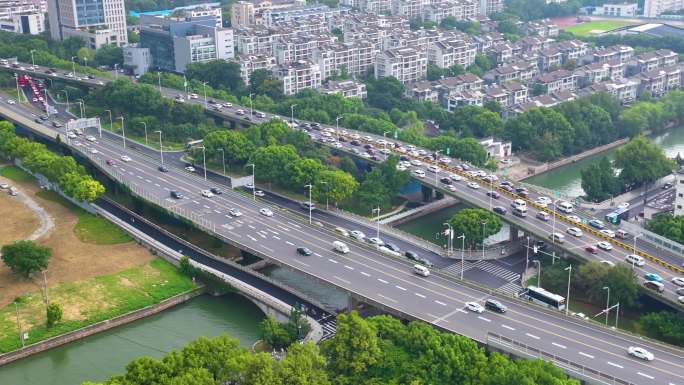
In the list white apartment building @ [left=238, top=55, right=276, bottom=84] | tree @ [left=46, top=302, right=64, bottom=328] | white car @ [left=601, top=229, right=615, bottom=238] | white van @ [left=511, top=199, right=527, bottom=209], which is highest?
white apartment building @ [left=238, top=55, right=276, bottom=84]

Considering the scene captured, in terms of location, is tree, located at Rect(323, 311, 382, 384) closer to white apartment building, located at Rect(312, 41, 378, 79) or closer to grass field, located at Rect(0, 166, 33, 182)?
grass field, located at Rect(0, 166, 33, 182)

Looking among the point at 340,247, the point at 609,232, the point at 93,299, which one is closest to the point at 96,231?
the point at 93,299

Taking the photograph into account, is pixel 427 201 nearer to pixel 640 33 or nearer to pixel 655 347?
pixel 655 347

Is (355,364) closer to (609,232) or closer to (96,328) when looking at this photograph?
(96,328)

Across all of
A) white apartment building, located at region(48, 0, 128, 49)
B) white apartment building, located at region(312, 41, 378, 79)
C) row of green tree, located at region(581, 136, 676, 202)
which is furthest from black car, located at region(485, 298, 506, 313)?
white apartment building, located at region(48, 0, 128, 49)

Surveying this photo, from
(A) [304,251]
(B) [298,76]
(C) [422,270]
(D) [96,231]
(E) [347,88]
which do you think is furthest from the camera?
(B) [298,76]

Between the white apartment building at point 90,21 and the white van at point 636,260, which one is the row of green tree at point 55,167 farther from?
the white apartment building at point 90,21
